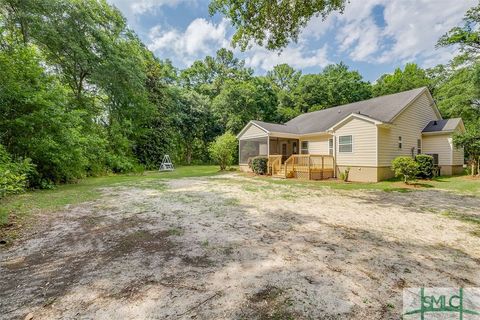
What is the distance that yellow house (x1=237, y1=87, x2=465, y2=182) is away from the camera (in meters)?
11.7

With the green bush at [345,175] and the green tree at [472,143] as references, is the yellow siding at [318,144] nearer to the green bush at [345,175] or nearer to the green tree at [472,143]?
the green bush at [345,175]

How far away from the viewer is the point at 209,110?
2723 cm

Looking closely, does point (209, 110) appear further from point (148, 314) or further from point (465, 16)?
point (148, 314)

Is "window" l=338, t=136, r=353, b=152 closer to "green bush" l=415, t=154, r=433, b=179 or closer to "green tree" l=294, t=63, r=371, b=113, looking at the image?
"green bush" l=415, t=154, r=433, b=179

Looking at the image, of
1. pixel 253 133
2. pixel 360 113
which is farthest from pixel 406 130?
pixel 253 133

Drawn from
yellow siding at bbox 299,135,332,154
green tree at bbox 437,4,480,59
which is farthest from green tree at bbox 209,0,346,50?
green tree at bbox 437,4,480,59

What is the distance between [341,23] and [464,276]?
11619mm

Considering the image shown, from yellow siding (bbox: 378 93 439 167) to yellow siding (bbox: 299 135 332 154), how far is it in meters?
3.29

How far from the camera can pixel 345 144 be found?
12883mm

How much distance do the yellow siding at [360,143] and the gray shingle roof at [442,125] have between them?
5261 mm

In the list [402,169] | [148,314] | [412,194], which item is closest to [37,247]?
[148,314]

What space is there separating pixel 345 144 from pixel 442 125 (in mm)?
6402

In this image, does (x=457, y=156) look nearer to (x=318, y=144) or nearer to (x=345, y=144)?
(x=345, y=144)

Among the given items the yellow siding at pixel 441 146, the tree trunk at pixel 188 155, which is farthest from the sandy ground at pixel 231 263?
the tree trunk at pixel 188 155
